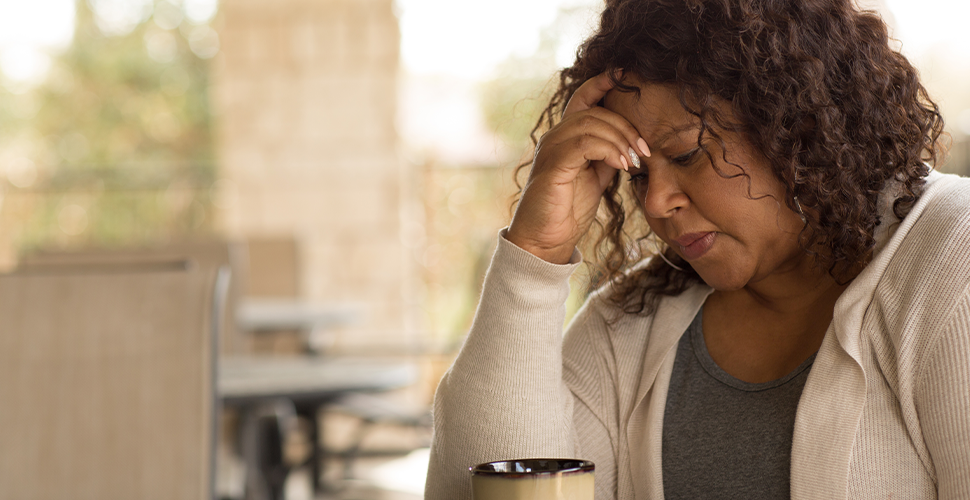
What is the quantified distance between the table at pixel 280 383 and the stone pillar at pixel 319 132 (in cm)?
220

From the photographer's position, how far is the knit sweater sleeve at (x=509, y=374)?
38.5 inches

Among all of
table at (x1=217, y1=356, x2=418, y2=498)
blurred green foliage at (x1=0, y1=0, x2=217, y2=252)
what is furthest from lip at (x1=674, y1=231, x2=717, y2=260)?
blurred green foliage at (x1=0, y1=0, x2=217, y2=252)

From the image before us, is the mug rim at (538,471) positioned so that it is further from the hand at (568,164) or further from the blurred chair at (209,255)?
the blurred chair at (209,255)

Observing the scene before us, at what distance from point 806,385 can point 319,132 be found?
12.8 ft

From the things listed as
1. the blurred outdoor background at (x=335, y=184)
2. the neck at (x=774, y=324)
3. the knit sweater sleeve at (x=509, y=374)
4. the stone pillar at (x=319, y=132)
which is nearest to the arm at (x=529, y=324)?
the knit sweater sleeve at (x=509, y=374)

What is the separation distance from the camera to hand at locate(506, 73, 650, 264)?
0.98 meters

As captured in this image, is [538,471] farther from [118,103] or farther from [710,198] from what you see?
[118,103]

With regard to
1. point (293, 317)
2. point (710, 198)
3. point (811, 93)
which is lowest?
point (293, 317)

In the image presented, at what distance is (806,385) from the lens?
89 cm

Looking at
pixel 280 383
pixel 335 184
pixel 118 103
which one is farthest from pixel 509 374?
pixel 118 103

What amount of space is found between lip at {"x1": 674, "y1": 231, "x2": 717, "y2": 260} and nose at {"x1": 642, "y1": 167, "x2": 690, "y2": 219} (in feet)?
0.10

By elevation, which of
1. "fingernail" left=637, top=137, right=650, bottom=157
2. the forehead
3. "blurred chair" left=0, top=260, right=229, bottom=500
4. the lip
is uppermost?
the forehead

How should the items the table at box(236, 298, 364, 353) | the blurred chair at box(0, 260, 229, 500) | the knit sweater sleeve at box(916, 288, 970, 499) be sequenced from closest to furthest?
the knit sweater sleeve at box(916, 288, 970, 499), the blurred chair at box(0, 260, 229, 500), the table at box(236, 298, 364, 353)

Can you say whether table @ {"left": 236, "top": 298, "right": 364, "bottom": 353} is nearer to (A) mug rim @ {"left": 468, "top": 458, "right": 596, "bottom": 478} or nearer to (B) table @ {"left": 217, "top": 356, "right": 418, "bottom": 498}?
(B) table @ {"left": 217, "top": 356, "right": 418, "bottom": 498}
